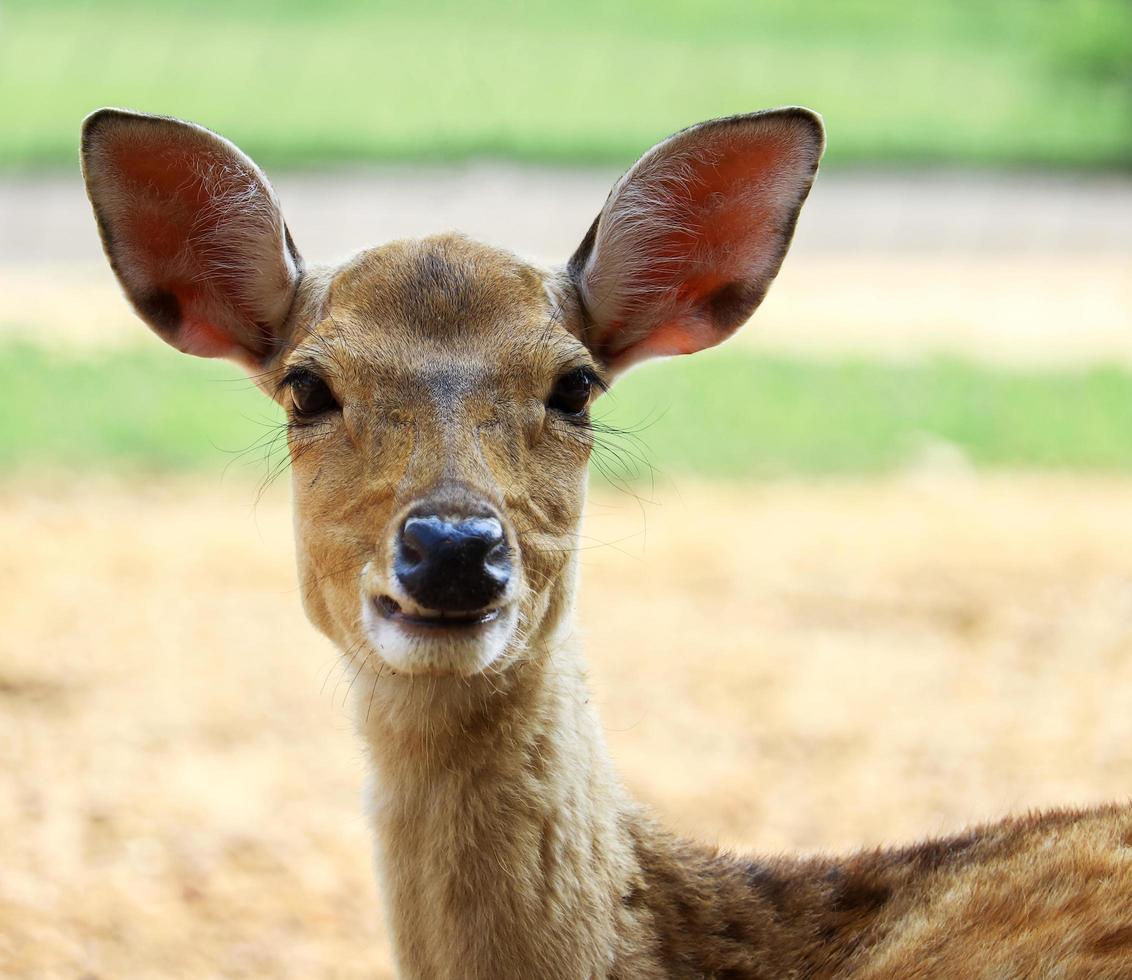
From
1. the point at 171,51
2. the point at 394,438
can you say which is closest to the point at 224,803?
the point at 394,438

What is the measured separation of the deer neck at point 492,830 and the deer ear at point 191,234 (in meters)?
1.09

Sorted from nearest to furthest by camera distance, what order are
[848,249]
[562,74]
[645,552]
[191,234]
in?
[191,234]
[645,552]
[848,249]
[562,74]

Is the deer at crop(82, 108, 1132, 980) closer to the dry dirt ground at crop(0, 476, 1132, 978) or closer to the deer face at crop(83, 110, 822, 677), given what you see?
the deer face at crop(83, 110, 822, 677)

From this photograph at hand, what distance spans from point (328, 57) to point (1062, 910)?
2405cm

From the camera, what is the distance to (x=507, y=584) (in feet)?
10.3

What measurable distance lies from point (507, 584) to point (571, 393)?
2.29ft

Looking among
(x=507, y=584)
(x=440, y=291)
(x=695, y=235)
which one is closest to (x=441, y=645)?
(x=507, y=584)

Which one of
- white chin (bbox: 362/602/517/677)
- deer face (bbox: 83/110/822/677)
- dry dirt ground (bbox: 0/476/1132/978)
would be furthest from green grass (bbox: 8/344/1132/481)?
white chin (bbox: 362/602/517/677)

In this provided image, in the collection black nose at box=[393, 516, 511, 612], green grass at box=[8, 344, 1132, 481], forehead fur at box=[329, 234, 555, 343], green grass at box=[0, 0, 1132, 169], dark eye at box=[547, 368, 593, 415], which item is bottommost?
green grass at box=[8, 344, 1132, 481]

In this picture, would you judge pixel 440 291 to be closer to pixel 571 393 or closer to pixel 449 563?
pixel 571 393

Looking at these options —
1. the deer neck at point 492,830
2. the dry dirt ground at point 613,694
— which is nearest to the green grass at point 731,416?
the dry dirt ground at point 613,694

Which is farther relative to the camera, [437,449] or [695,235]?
[695,235]

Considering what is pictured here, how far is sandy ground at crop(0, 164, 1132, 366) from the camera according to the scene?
14.2 meters

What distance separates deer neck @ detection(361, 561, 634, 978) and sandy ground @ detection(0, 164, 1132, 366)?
33.1 ft
